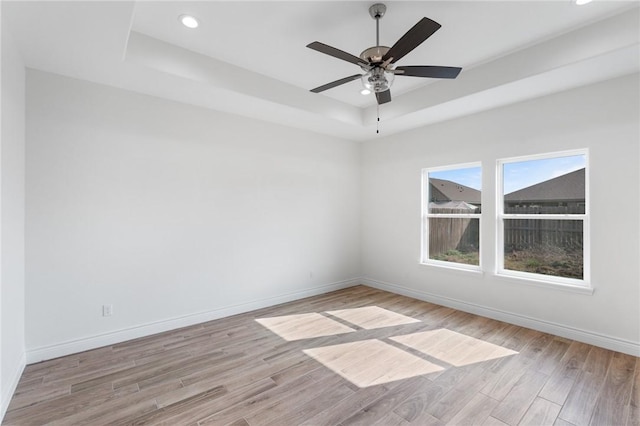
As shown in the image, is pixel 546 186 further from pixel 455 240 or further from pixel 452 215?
pixel 455 240

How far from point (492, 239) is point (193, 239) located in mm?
3946

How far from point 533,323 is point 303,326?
110 inches

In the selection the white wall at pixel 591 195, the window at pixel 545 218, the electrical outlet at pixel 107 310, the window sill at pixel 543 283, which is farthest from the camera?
the window at pixel 545 218

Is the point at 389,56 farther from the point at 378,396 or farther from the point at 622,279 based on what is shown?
the point at 622,279

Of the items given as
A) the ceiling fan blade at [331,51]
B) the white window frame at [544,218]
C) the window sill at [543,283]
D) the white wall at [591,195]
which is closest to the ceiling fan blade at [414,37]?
the ceiling fan blade at [331,51]

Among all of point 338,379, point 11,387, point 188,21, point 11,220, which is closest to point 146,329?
point 11,387

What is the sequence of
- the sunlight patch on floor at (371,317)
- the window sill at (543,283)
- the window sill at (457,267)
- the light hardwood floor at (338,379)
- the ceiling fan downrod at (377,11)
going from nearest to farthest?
the light hardwood floor at (338,379)
the ceiling fan downrod at (377,11)
the window sill at (543,283)
the sunlight patch on floor at (371,317)
the window sill at (457,267)

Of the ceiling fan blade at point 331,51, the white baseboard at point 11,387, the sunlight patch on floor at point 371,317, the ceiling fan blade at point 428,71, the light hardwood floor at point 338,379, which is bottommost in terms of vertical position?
the light hardwood floor at point 338,379

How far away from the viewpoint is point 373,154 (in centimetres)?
555

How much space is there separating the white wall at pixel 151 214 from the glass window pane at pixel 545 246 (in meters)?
2.86

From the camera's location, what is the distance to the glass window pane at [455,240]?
14.1 feet

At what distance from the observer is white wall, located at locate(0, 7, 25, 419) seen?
214 centimetres

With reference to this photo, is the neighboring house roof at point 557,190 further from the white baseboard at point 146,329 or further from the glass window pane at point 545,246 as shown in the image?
the white baseboard at point 146,329

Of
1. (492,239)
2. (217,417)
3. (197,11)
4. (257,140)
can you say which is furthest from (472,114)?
(217,417)
